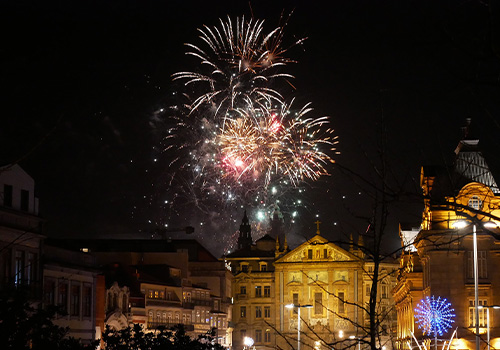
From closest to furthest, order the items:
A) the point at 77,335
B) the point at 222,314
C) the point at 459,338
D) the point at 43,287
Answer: the point at 43,287, the point at 77,335, the point at 459,338, the point at 222,314

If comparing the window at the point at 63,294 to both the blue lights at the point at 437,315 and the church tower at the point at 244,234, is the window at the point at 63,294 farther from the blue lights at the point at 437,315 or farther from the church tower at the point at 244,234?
the church tower at the point at 244,234

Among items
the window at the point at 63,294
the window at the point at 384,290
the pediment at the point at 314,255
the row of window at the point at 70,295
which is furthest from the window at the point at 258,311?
the window at the point at 63,294

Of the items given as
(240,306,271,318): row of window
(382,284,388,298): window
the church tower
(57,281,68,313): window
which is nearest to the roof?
(240,306,271,318): row of window

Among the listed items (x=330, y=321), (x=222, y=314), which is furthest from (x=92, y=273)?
(x=330, y=321)

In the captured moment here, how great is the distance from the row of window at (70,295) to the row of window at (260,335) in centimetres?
8031

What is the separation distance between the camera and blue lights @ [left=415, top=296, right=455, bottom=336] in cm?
6788

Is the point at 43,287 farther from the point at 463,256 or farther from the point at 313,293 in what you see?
the point at 313,293

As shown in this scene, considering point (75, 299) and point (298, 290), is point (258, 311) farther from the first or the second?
point (75, 299)

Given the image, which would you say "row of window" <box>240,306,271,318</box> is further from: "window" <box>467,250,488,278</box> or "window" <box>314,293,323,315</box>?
"window" <box>467,250,488,278</box>

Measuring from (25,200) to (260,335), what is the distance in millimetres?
93103

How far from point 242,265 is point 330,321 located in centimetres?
1730

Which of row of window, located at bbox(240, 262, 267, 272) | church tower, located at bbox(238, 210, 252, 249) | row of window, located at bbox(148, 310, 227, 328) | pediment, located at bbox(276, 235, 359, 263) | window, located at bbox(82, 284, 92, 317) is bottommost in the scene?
row of window, located at bbox(148, 310, 227, 328)

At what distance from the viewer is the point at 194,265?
12950 centimetres

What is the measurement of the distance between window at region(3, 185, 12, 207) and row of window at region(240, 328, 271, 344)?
305 feet
